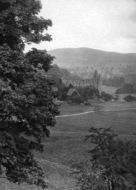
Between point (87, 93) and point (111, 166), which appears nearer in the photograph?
point (111, 166)

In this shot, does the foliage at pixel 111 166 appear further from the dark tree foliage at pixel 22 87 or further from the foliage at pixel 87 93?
the foliage at pixel 87 93

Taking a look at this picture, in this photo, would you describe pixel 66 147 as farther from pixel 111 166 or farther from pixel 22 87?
pixel 111 166

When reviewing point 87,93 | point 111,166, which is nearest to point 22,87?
point 111,166

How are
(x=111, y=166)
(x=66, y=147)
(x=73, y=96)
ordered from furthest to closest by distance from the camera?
(x=73, y=96) < (x=66, y=147) < (x=111, y=166)

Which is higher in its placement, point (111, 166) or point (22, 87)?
point (22, 87)

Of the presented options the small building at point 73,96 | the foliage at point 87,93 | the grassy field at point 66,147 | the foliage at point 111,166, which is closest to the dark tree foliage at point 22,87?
the grassy field at point 66,147

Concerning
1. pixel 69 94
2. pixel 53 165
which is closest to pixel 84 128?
pixel 53 165

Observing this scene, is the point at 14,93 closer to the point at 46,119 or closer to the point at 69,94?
the point at 46,119
